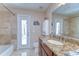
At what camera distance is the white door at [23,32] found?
2.04 meters

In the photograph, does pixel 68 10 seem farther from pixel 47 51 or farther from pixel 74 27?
pixel 47 51

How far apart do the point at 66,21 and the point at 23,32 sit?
0.77 meters

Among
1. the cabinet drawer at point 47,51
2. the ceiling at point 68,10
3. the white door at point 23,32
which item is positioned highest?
the ceiling at point 68,10

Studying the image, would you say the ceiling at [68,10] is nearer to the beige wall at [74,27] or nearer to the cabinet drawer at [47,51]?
the beige wall at [74,27]

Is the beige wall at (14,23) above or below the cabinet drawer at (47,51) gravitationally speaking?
above

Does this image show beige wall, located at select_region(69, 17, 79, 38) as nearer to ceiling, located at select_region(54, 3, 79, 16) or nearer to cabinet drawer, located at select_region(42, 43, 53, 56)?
ceiling, located at select_region(54, 3, 79, 16)

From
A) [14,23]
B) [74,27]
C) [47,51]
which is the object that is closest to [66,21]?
[74,27]

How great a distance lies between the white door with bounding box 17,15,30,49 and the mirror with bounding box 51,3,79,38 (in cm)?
50

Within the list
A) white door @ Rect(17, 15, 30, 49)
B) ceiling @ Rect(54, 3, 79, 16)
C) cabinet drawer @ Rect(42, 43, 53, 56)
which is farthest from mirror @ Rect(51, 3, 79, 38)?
white door @ Rect(17, 15, 30, 49)

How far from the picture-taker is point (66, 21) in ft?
6.97

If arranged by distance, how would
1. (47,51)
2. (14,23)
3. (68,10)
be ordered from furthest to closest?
(68,10) → (14,23) → (47,51)

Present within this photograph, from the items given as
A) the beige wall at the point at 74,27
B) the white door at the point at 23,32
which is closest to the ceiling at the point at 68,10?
the beige wall at the point at 74,27

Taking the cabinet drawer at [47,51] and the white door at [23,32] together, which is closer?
the cabinet drawer at [47,51]

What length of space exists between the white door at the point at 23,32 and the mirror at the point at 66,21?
50 centimetres
